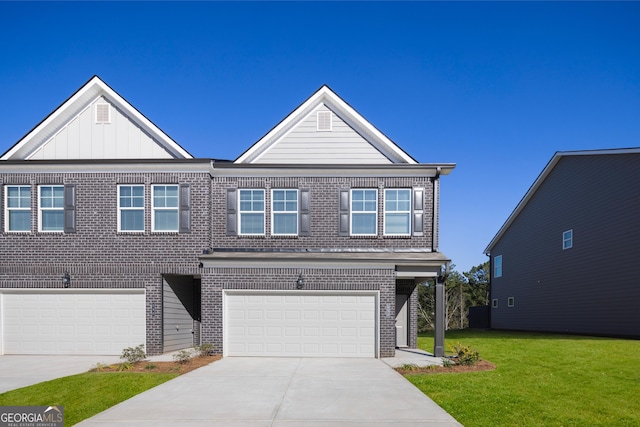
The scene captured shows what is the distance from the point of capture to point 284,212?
17.2 meters

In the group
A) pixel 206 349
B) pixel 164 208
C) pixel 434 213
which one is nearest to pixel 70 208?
pixel 164 208

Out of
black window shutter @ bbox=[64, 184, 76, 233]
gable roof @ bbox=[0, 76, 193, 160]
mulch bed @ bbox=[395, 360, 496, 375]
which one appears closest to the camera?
mulch bed @ bbox=[395, 360, 496, 375]

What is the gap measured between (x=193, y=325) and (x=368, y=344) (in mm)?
6738

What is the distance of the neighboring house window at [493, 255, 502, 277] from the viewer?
108 ft

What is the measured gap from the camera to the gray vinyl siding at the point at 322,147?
17719 mm

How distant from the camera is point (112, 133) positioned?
17.4m

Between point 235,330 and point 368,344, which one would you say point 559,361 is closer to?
point 368,344

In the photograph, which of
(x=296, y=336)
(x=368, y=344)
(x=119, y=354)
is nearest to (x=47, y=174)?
(x=119, y=354)

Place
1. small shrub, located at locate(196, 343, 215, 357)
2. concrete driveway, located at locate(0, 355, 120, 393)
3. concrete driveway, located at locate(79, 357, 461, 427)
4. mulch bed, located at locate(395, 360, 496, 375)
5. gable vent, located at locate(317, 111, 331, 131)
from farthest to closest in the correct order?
gable vent, located at locate(317, 111, 331, 131), small shrub, located at locate(196, 343, 215, 357), mulch bed, located at locate(395, 360, 496, 375), concrete driveway, located at locate(0, 355, 120, 393), concrete driveway, located at locate(79, 357, 461, 427)

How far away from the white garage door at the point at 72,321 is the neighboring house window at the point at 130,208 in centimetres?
213

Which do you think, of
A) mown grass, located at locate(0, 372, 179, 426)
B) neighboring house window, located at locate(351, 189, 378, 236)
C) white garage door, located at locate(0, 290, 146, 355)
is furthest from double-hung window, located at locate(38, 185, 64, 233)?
neighboring house window, located at locate(351, 189, 378, 236)

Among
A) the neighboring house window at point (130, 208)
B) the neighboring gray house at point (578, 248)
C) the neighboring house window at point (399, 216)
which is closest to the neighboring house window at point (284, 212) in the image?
the neighboring house window at point (399, 216)

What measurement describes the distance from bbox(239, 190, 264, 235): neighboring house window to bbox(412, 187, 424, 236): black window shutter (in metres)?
5.12

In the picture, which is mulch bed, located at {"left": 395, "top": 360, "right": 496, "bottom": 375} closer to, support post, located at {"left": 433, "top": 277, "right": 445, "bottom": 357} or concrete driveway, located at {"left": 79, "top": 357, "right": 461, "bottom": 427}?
concrete driveway, located at {"left": 79, "top": 357, "right": 461, "bottom": 427}
